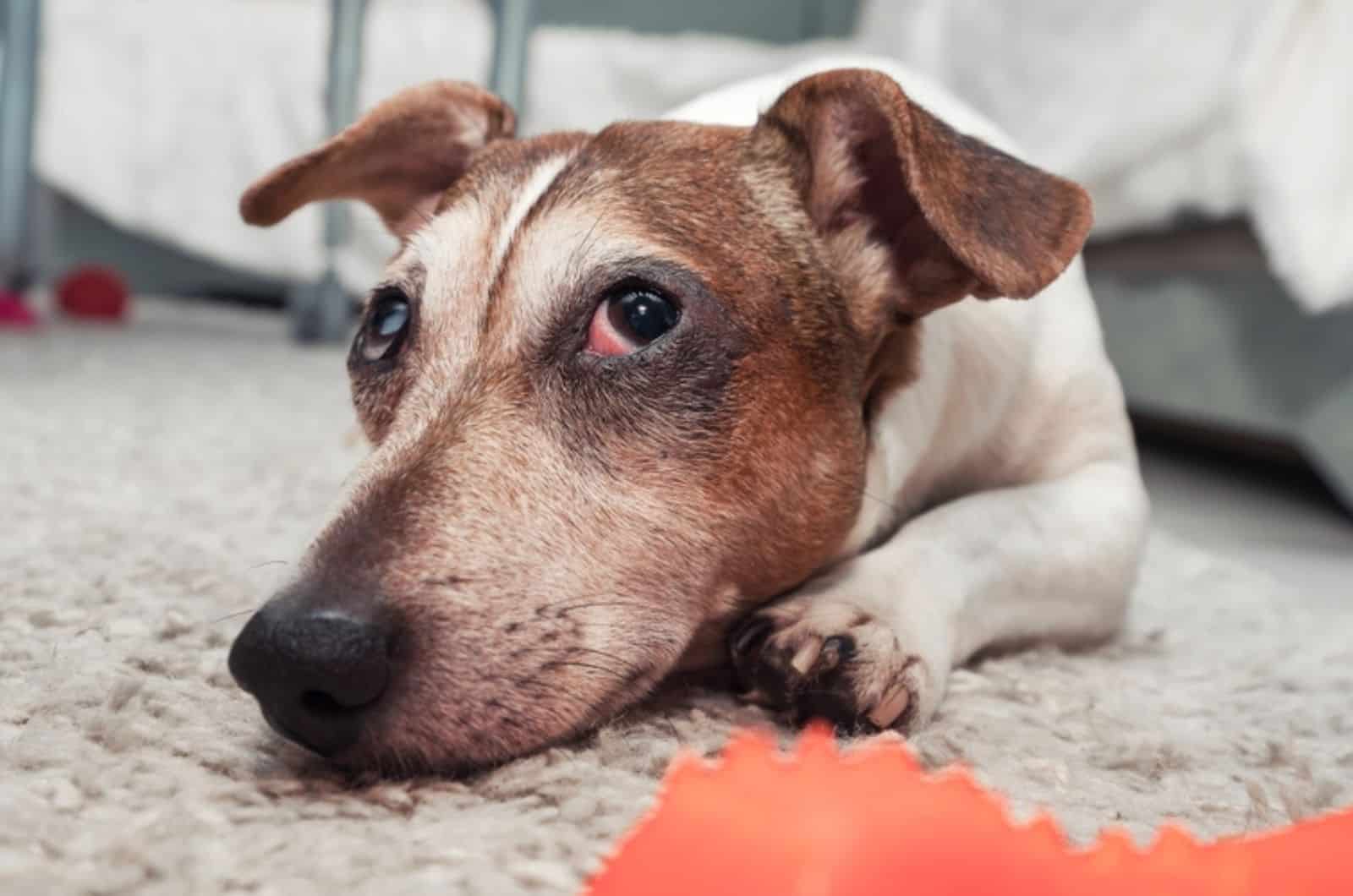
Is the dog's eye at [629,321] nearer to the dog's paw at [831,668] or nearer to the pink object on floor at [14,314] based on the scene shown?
the dog's paw at [831,668]

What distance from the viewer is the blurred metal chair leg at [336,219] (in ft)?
14.6

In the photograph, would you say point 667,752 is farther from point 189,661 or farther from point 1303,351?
point 1303,351

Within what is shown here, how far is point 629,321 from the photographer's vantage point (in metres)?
1.37

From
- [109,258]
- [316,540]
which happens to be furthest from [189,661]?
[109,258]

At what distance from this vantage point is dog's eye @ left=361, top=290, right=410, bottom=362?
151 centimetres

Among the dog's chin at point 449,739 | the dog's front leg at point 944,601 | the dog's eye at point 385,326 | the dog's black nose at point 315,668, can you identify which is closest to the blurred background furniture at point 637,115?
the dog's front leg at point 944,601

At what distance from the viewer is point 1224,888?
0.88 meters

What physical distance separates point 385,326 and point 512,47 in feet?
9.63

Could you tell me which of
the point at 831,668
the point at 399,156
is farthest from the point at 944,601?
the point at 399,156

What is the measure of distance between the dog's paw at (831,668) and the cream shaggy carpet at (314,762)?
4 centimetres

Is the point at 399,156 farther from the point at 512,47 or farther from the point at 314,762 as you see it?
the point at 512,47

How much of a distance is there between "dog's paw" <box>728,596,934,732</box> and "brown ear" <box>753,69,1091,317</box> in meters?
0.38

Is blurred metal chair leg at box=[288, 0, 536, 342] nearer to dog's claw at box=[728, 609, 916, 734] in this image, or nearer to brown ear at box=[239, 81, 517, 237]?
brown ear at box=[239, 81, 517, 237]

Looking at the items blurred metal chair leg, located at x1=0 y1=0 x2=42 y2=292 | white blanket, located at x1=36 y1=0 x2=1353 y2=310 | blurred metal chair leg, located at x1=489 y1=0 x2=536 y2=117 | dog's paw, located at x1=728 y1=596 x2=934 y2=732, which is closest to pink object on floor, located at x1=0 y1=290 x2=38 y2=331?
blurred metal chair leg, located at x1=0 y1=0 x2=42 y2=292
